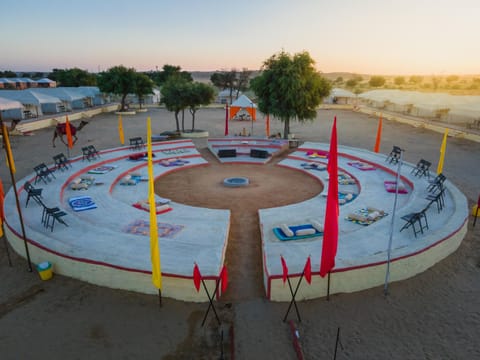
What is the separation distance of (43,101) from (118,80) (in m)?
12.0

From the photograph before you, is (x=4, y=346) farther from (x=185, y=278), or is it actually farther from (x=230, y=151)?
(x=230, y=151)

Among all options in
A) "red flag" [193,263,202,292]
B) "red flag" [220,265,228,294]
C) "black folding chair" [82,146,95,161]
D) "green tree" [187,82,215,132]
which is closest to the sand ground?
"red flag" [220,265,228,294]

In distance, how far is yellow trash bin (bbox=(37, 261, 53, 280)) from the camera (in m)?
9.31

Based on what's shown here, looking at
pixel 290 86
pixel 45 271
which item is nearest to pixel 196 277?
pixel 45 271

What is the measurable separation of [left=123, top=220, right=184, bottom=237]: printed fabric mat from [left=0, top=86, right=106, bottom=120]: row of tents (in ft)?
109

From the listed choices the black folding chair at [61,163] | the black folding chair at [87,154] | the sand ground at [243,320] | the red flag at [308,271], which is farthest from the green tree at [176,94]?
the red flag at [308,271]

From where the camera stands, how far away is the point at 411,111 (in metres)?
52.0

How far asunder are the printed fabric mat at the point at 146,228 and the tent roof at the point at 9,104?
111ft

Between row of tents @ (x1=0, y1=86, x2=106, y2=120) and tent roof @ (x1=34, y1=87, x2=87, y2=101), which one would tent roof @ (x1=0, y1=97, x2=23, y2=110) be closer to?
row of tents @ (x1=0, y1=86, x2=106, y2=120)

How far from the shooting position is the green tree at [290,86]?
27.9 meters

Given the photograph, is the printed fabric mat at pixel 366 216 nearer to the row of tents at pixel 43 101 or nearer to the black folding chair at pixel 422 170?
the black folding chair at pixel 422 170

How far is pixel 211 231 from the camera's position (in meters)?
11.9

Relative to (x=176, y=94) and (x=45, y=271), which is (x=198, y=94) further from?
(x=45, y=271)

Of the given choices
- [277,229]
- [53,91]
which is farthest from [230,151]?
[53,91]
